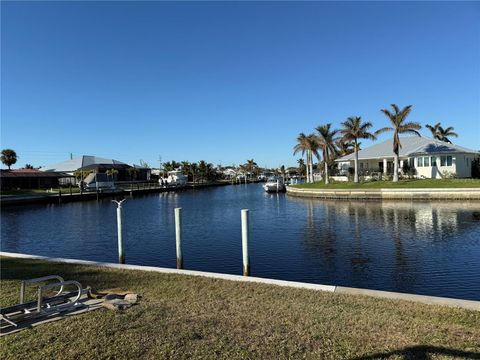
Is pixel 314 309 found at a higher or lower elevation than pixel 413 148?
lower

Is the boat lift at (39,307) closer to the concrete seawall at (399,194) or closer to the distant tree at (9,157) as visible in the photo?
the concrete seawall at (399,194)

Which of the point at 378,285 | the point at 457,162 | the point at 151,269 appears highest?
the point at 457,162

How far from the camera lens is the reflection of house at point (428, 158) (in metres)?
48.0

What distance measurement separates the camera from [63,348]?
502 cm

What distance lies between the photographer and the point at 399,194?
133 ft

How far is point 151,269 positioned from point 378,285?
21.5ft

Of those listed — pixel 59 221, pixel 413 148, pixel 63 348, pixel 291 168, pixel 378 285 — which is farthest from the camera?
pixel 291 168

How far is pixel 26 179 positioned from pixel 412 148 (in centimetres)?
6532

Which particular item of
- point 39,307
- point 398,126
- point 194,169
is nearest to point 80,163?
point 194,169

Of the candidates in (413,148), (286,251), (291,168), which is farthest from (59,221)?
(291,168)

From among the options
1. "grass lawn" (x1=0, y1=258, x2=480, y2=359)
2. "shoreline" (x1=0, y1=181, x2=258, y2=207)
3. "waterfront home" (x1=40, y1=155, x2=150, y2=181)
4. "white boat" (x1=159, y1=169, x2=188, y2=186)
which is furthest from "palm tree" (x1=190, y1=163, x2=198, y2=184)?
"grass lawn" (x1=0, y1=258, x2=480, y2=359)

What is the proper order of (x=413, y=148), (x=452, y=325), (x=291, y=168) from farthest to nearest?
(x=291, y=168) → (x=413, y=148) → (x=452, y=325)

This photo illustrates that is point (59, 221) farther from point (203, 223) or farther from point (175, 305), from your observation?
point (175, 305)

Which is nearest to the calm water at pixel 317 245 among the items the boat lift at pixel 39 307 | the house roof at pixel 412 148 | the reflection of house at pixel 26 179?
the boat lift at pixel 39 307
